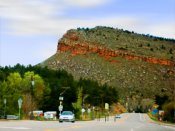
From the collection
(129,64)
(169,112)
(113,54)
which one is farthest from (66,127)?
(129,64)

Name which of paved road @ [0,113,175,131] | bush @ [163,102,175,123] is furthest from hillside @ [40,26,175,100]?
paved road @ [0,113,175,131]

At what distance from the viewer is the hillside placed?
17988 cm

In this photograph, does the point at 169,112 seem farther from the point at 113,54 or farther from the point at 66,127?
the point at 113,54

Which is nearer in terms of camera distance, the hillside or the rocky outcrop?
the rocky outcrop

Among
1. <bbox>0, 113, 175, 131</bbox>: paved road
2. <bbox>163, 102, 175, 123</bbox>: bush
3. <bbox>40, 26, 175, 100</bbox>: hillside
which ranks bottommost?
<bbox>0, 113, 175, 131</bbox>: paved road

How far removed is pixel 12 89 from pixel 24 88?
254 inches

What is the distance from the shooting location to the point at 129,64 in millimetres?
190875

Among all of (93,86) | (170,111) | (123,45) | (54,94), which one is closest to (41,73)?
(93,86)

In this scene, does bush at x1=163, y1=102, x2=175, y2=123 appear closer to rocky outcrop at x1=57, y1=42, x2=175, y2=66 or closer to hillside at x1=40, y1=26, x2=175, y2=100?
hillside at x1=40, y1=26, x2=175, y2=100

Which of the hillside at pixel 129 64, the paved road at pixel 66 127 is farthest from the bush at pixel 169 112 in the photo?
the hillside at pixel 129 64

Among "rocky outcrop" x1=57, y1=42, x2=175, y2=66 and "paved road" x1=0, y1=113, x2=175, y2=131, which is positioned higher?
"rocky outcrop" x1=57, y1=42, x2=175, y2=66

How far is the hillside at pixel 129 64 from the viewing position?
17988cm

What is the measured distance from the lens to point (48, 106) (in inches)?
5089

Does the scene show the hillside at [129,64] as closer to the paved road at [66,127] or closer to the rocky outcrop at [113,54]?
the rocky outcrop at [113,54]
